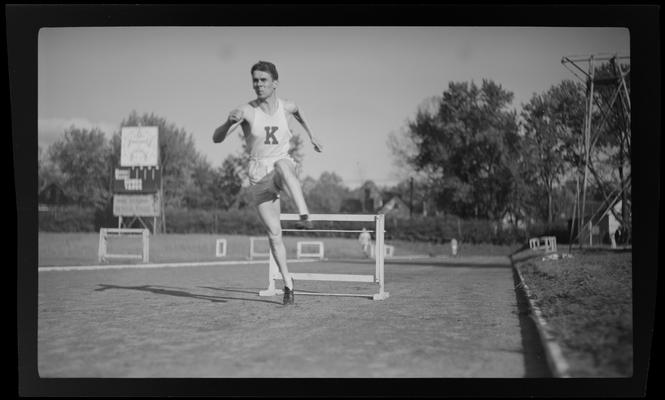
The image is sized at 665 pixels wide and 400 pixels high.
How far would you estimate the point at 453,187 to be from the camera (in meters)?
28.8

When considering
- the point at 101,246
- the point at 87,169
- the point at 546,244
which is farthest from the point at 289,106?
the point at 87,169

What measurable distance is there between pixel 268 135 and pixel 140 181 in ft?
69.9

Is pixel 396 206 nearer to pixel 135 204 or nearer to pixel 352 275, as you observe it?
pixel 135 204

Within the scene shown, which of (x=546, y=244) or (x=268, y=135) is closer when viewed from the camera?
(x=268, y=135)

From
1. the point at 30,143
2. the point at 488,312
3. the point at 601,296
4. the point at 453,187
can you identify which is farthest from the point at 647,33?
the point at 453,187

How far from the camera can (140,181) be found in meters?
25.0

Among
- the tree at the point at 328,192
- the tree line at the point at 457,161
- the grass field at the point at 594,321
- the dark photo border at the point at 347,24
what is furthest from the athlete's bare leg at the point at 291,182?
the tree at the point at 328,192

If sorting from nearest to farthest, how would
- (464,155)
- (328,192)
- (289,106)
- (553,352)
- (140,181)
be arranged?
(553,352) < (289,106) < (140,181) < (464,155) < (328,192)

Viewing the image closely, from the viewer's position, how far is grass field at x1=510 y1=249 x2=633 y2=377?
3.31 meters

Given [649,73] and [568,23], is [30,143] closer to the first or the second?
[568,23]

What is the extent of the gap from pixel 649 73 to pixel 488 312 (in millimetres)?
2241

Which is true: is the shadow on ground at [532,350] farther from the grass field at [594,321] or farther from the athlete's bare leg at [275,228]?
the athlete's bare leg at [275,228]

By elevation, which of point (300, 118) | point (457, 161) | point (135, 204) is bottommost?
point (135, 204)

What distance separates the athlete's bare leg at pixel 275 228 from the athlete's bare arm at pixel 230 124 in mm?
775
